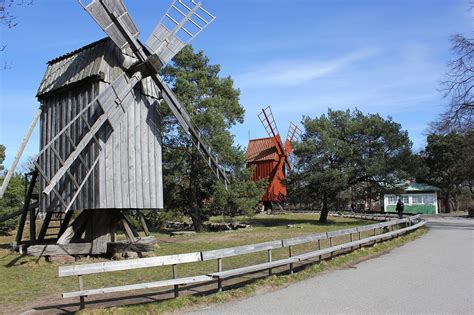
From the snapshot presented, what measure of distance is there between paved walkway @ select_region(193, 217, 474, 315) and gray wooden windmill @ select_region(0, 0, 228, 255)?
296 inches

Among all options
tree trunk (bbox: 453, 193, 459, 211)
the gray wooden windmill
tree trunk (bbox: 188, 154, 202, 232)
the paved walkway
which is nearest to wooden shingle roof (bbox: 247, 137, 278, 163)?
tree trunk (bbox: 188, 154, 202, 232)

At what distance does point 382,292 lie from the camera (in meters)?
8.59

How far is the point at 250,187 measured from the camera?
27.8 meters

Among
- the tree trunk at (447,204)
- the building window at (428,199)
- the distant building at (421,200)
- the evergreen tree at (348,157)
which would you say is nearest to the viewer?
the evergreen tree at (348,157)

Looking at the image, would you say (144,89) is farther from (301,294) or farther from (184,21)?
(301,294)

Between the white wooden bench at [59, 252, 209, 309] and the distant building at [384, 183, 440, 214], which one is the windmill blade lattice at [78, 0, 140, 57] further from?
the distant building at [384, 183, 440, 214]

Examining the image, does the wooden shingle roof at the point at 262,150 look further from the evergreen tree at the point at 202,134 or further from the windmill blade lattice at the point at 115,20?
the windmill blade lattice at the point at 115,20

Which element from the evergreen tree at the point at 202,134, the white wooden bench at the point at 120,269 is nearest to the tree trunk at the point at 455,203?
the evergreen tree at the point at 202,134

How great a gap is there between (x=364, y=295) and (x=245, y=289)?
228cm

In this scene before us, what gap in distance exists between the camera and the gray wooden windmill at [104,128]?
1438cm

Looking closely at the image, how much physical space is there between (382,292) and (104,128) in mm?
9860

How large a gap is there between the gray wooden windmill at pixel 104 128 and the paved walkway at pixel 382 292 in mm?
7525

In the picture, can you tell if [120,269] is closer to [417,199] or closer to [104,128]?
[104,128]

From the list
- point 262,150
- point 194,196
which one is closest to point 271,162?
point 262,150
